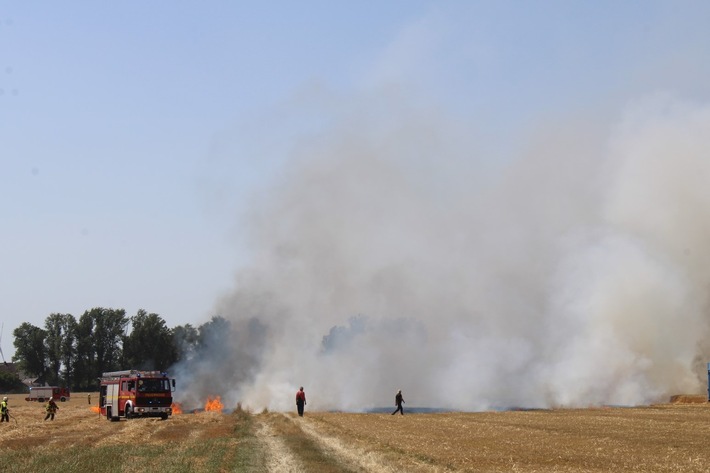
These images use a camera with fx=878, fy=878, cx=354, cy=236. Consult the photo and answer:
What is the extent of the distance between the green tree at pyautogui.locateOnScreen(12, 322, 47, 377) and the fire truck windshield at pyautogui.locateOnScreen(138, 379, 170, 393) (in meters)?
120

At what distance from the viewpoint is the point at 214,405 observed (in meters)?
83.5

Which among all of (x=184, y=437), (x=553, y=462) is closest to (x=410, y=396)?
(x=184, y=437)

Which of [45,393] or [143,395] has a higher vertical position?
[45,393]

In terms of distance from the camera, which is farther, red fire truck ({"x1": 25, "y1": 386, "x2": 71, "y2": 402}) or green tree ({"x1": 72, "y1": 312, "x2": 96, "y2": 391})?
green tree ({"x1": 72, "y1": 312, "x2": 96, "y2": 391})

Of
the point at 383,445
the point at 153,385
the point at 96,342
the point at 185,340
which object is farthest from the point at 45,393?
the point at 383,445

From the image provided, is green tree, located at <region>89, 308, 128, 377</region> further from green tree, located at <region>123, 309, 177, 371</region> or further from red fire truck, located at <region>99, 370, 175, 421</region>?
red fire truck, located at <region>99, 370, 175, 421</region>

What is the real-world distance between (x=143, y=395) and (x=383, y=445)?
103ft

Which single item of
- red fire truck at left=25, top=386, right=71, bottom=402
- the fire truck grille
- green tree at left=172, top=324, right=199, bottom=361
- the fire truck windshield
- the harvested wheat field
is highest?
green tree at left=172, top=324, right=199, bottom=361

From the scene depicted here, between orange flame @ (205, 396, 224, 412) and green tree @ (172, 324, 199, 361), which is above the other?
green tree @ (172, 324, 199, 361)

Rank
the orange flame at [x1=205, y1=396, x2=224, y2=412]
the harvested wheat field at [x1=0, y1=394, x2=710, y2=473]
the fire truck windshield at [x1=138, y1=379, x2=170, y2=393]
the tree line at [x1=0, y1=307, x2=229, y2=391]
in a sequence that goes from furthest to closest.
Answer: the tree line at [x1=0, y1=307, x2=229, y2=391], the orange flame at [x1=205, y1=396, x2=224, y2=412], the fire truck windshield at [x1=138, y1=379, x2=170, y2=393], the harvested wheat field at [x1=0, y1=394, x2=710, y2=473]

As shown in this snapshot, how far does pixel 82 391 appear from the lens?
17125 cm

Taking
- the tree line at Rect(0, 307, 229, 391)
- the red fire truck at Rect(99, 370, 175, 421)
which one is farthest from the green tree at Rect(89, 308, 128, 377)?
the red fire truck at Rect(99, 370, 175, 421)

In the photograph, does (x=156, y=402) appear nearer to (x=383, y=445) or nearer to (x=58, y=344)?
(x=383, y=445)

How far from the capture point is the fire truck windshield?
6372 cm
